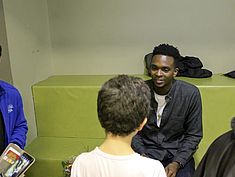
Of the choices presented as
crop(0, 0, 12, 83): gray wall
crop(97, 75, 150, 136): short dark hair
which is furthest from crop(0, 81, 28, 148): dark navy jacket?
crop(97, 75, 150, 136): short dark hair

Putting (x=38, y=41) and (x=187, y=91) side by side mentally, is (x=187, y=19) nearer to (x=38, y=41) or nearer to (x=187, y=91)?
(x=187, y=91)

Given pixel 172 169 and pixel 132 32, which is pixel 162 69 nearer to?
pixel 172 169

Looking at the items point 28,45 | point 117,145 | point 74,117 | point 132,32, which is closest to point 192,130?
point 117,145

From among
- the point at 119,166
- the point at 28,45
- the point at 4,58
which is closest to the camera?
the point at 119,166

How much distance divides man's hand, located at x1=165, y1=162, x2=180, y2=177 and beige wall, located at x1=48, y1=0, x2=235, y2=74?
1286 mm

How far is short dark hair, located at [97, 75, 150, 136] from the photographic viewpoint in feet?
3.12

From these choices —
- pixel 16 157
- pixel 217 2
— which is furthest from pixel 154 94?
pixel 217 2

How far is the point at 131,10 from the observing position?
2.73 metres

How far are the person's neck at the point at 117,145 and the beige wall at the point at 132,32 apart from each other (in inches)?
74.4

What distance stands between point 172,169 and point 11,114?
961mm

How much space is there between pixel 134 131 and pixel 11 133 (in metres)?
1.02

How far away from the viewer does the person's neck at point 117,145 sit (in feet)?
3.18

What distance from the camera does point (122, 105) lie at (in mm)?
948

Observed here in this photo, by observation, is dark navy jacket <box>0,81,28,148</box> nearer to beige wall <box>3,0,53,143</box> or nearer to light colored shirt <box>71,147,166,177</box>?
beige wall <box>3,0,53,143</box>
